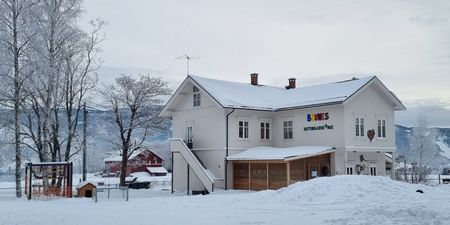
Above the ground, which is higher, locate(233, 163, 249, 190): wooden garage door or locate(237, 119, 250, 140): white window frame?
locate(237, 119, 250, 140): white window frame

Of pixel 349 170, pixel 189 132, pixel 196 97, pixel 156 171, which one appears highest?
pixel 196 97

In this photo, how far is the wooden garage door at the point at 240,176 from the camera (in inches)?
1272

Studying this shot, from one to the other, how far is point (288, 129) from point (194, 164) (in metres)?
6.98

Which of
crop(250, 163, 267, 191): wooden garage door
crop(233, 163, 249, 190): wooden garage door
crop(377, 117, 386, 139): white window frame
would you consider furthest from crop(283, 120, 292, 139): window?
crop(377, 117, 386, 139): white window frame

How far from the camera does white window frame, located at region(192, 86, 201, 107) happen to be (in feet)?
116

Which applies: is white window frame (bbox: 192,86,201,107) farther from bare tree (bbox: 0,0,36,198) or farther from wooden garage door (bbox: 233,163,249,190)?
bare tree (bbox: 0,0,36,198)

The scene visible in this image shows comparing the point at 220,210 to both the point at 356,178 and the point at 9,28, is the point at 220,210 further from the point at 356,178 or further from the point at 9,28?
the point at 9,28

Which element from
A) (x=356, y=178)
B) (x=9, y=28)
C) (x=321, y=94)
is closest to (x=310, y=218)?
(x=356, y=178)

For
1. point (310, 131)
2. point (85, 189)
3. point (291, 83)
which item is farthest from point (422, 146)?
point (85, 189)

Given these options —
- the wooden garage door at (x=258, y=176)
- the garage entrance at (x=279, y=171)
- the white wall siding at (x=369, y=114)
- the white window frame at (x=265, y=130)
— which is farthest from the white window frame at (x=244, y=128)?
the white wall siding at (x=369, y=114)

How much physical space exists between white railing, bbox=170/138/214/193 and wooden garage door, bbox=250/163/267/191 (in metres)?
2.65

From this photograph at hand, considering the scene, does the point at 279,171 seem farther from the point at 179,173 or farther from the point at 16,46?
the point at 16,46

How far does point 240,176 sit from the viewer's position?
32.8 metres

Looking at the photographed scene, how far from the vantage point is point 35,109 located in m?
31.0
